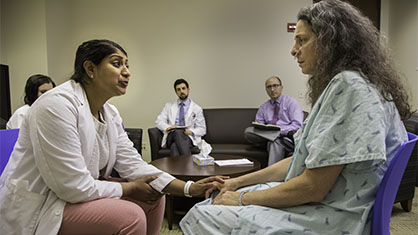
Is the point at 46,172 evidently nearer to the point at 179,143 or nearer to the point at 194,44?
the point at 179,143

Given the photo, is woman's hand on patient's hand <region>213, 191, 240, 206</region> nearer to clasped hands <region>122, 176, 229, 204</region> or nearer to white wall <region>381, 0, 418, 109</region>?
clasped hands <region>122, 176, 229, 204</region>

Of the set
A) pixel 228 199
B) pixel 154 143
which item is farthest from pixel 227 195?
pixel 154 143

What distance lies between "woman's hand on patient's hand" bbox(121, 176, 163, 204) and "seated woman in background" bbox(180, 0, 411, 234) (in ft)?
1.35

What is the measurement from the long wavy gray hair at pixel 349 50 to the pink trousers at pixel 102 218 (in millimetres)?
833

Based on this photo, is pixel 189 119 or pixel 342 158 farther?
pixel 189 119

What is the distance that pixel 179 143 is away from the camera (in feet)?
12.0

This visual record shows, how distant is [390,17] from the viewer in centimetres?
441

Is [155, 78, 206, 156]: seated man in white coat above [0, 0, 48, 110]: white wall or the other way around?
the other way around

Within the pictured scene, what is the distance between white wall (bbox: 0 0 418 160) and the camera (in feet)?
14.9

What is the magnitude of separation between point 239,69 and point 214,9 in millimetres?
971

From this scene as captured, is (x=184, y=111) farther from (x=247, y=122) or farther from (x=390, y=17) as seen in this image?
(x=390, y=17)

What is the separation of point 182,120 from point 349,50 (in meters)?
3.28

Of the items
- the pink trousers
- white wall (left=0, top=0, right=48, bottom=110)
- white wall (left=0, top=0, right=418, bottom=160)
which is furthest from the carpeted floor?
white wall (left=0, top=0, right=48, bottom=110)

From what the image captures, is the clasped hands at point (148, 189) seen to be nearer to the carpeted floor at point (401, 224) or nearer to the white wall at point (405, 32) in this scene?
the carpeted floor at point (401, 224)
